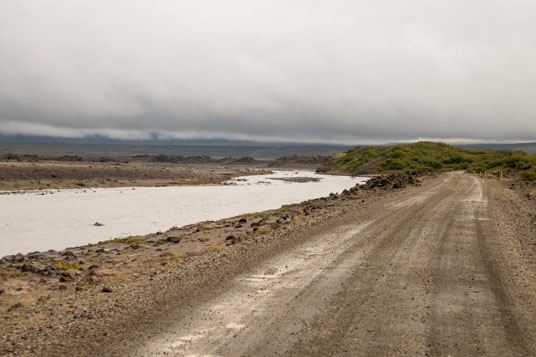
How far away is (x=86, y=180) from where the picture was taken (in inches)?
2291

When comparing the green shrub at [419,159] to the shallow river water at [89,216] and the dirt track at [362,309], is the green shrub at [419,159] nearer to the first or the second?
the shallow river water at [89,216]

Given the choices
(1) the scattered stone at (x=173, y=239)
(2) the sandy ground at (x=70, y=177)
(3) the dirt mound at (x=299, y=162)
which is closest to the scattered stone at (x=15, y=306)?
(1) the scattered stone at (x=173, y=239)

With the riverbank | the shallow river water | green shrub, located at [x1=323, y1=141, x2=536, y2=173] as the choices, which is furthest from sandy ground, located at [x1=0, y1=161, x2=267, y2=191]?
green shrub, located at [x1=323, y1=141, x2=536, y2=173]

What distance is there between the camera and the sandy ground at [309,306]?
20.6 ft

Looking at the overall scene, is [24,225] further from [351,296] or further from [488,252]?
[488,252]

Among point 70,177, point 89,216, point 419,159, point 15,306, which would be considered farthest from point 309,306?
point 419,159

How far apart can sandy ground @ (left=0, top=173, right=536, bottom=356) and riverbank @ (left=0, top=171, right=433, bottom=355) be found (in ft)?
0.15

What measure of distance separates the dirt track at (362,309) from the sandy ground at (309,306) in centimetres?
3

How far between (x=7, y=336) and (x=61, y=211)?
25643 mm

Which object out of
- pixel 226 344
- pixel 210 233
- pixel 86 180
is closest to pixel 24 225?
pixel 210 233

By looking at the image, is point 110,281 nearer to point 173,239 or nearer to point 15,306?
point 15,306

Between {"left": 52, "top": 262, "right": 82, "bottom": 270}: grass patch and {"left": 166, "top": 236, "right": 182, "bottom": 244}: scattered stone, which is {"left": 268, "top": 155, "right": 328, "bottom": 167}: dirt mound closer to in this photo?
{"left": 166, "top": 236, "right": 182, "bottom": 244}: scattered stone

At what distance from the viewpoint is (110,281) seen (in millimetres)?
10562

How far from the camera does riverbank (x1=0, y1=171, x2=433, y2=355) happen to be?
22.5 ft
